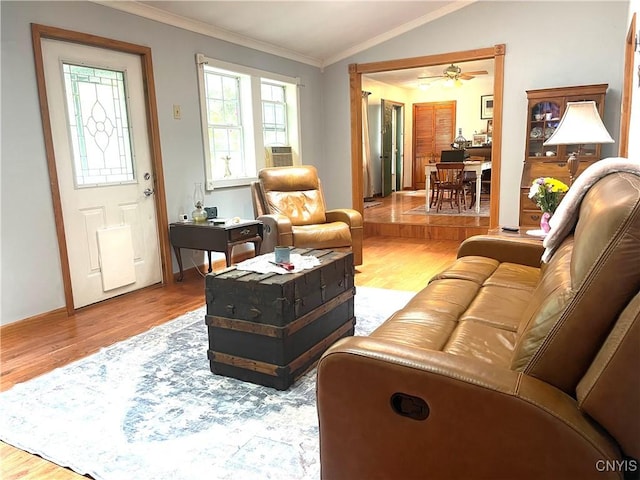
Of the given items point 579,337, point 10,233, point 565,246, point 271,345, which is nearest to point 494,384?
point 579,337

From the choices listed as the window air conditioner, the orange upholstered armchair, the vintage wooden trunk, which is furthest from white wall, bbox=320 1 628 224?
the vintage wooden trunk

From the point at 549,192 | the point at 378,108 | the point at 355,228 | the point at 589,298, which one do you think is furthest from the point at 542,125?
the point at 378,108

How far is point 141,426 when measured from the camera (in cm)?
193

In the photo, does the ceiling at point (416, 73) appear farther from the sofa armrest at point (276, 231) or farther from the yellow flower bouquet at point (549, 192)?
the yellow flower bouquet at point (549, 192)

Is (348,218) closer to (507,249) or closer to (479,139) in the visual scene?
(507,249)

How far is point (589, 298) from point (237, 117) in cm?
440

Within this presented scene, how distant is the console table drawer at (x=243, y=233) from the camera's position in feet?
12.5

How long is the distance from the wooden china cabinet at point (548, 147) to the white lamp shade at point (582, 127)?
133 cm

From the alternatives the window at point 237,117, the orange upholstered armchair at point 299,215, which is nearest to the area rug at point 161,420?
the orange upholstered armchair at point 299,215

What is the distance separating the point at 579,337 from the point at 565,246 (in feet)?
2.23

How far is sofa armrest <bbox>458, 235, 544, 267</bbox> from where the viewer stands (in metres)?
2.51

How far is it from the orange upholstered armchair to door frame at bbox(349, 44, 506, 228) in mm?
1587

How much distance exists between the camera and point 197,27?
422cm

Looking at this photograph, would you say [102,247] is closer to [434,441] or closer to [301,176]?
[301,176]
